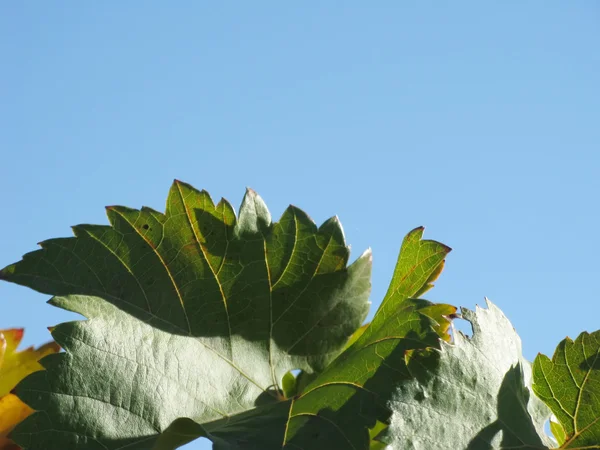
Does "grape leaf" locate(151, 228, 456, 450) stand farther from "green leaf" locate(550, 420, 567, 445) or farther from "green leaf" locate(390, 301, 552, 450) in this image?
"green leaf" locate(550, 420, 567, 445)

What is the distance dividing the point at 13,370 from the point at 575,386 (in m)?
0.93

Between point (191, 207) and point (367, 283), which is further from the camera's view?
point (367, 283)

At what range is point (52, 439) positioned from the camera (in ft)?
3.47

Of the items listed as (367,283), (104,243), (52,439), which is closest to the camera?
(52,439)

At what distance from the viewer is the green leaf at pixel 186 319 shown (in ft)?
3.59

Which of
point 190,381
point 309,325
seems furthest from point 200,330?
point 309,325

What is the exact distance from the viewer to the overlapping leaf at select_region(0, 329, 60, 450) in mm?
1102

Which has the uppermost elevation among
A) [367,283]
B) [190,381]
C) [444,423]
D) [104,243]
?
[104,243]

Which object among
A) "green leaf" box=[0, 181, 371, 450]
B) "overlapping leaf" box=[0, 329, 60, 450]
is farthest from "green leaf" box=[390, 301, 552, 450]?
"overlapping leaf" box=[0, 329, 60, 450]

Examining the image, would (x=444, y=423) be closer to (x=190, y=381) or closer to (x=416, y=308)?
(x=416, y=308)

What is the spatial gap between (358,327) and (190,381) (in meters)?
0.31

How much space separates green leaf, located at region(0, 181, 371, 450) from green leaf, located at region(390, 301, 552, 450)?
8.0 inches

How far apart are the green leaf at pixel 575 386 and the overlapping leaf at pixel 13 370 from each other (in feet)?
2.72

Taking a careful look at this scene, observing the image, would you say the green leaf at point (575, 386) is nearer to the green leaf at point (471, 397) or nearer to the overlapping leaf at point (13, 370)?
the green leaf at point (471, 397)
